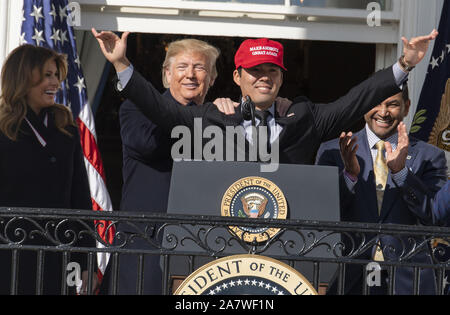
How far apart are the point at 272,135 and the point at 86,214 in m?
1.03

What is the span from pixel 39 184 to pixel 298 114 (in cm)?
133

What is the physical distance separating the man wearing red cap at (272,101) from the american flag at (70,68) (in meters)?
1.09

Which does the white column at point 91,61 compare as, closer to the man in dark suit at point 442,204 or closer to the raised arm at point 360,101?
the raised arm at point 360,101

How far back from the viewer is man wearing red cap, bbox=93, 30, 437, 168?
4359mm

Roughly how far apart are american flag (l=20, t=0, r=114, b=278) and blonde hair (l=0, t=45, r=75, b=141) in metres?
0.55

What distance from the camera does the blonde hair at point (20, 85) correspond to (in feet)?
15.1

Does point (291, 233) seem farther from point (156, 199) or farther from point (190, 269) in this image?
point (156, 199)

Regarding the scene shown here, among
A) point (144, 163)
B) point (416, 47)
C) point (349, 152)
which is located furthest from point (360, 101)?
point (144, 163)

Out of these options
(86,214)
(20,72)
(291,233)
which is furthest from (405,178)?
(20,72)

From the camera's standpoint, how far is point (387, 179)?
478cm

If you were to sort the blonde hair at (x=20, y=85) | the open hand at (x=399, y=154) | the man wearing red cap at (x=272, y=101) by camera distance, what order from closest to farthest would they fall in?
the man wearing red cap at (x=272, y=101), the open hand at (x=399, y=154), the blonde hair at (x=20, y=85)

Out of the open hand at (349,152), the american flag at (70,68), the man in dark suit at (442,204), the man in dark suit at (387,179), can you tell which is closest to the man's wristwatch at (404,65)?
the man in dark suit at (387,179)

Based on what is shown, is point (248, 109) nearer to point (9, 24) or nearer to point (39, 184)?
point (39, 184)
